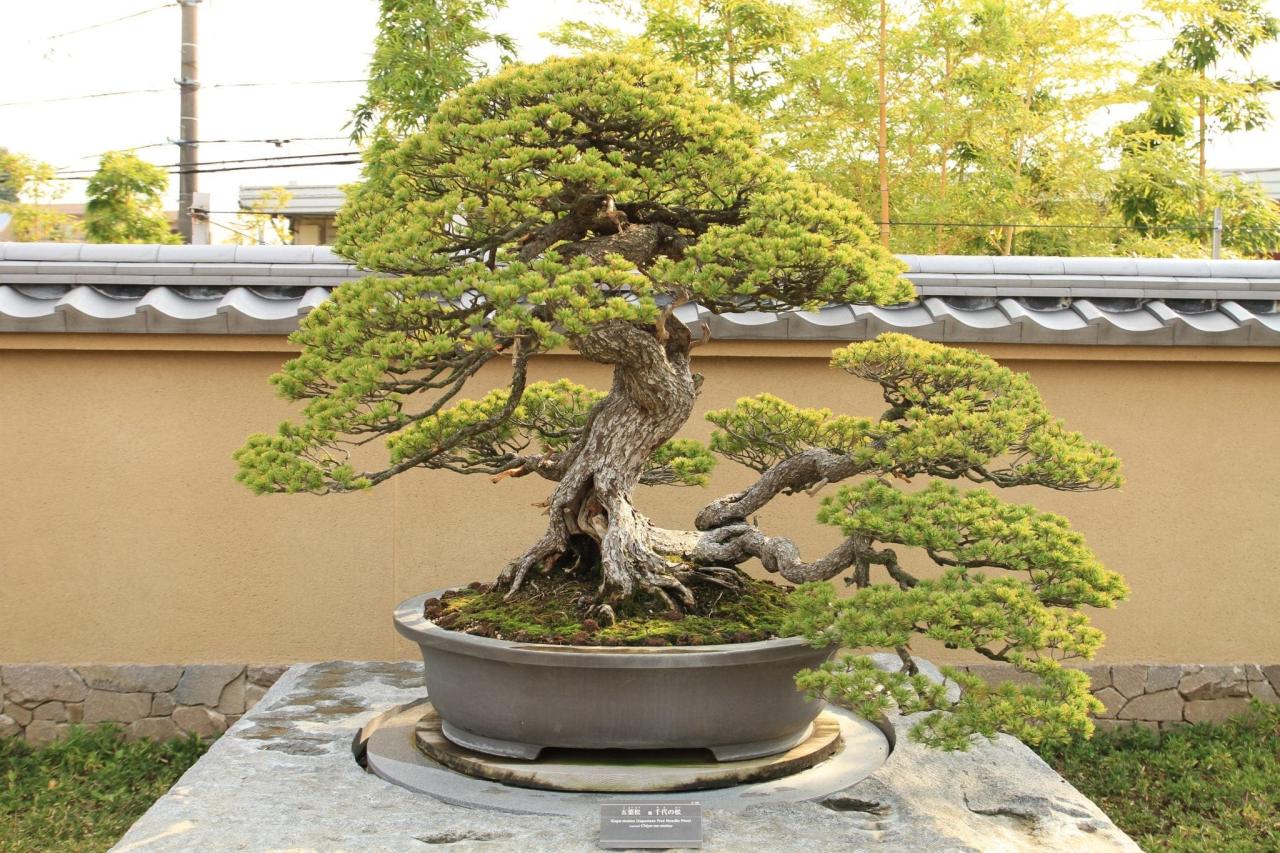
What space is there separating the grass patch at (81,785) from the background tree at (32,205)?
9.03 m

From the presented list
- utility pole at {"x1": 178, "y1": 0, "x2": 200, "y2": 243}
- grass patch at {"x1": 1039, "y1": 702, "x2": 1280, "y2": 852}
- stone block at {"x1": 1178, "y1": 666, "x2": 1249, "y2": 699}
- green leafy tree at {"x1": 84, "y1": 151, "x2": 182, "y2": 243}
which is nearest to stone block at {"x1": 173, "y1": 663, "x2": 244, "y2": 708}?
grass patch at {"x1": 1039, "y1": 702, "x2": 1280, "y2": 852}

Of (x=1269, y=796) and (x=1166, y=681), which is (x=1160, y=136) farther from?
(x=1269, y=796)

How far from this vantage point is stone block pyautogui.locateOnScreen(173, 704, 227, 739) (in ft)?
14.2

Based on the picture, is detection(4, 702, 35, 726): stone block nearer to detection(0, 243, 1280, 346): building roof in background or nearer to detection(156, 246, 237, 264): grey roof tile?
detection(0, 243, 1280, 346): building roof in background

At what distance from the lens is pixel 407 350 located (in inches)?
92.7

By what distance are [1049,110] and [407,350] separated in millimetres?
9406

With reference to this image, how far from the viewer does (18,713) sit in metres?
4.36

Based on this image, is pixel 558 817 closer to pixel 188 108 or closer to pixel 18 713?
pixel 18 713

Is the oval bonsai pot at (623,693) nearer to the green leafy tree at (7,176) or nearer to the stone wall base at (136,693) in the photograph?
the stone wall base at (136,693)

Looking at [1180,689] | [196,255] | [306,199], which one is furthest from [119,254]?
[306,199]

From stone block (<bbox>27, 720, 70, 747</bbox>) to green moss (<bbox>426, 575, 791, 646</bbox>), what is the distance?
2.22 m

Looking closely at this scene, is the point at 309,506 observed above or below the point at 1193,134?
below

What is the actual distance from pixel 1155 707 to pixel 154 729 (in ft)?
12.5

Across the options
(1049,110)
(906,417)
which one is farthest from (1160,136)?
(906,417)
